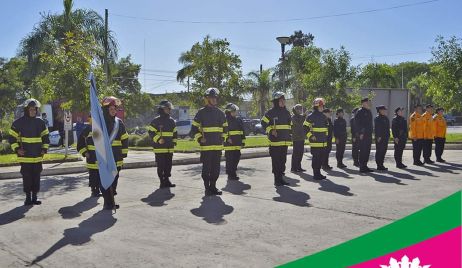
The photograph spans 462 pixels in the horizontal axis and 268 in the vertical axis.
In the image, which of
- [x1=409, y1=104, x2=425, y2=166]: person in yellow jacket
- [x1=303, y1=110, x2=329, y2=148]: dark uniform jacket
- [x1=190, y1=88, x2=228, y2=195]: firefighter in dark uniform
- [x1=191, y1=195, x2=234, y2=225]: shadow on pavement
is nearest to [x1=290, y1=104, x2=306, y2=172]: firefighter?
[x1=303, y1=110, x2=329, y2=148]: dark uniform jacket

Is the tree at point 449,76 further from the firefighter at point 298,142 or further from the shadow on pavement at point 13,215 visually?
the shadow on pavement at point 13,215

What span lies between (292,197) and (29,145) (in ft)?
16.6

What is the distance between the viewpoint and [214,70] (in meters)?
17.9

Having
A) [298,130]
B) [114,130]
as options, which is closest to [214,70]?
[298,130]

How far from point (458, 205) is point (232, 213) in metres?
5.33

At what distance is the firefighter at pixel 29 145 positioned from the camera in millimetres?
9391

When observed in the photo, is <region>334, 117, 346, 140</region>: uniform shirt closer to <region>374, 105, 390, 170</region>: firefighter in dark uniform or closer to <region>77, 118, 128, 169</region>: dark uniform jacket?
<region>374, 105, 390, 170</region>: firefighter in dark uniform

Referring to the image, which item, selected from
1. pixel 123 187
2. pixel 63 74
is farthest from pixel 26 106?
pixel 63 74

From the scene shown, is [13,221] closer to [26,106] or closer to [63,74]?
[26,106]

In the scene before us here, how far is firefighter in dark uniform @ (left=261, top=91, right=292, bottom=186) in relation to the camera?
11.5m

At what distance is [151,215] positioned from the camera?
320 inches

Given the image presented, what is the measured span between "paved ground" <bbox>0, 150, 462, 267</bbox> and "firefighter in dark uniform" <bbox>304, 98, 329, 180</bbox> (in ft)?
1.71

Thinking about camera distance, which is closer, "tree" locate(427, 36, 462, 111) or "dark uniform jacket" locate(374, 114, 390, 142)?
"dark uniform jacket" locate(374, 114, 390, 142)

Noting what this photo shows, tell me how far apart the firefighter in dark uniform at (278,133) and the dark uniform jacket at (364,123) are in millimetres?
2917
